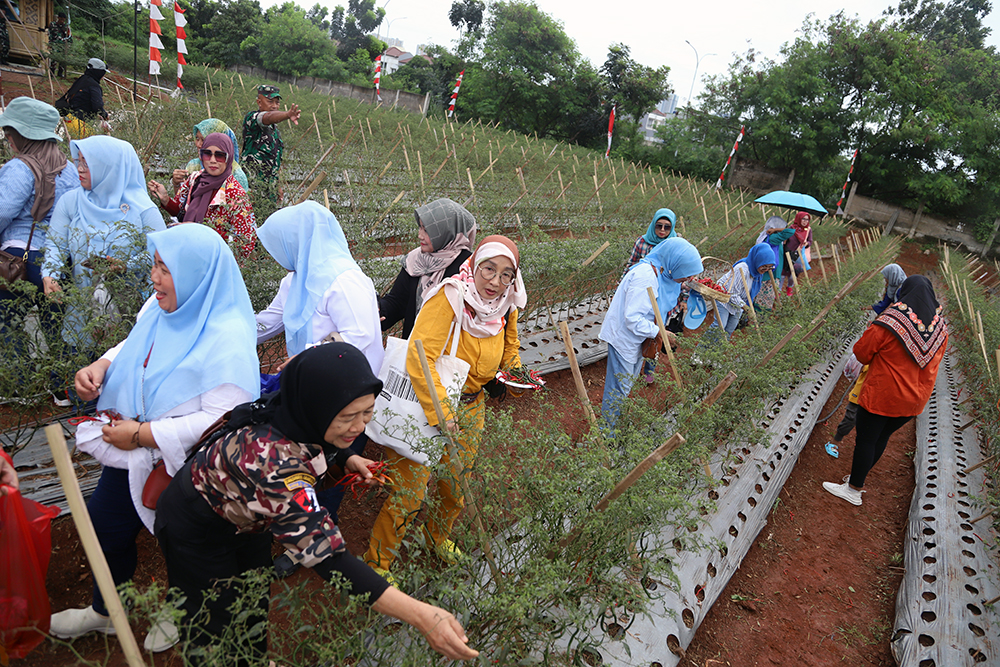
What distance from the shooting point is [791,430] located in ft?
14.9

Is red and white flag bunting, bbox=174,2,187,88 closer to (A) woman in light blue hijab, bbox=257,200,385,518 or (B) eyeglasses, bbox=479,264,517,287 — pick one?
(A) woman in light blue hijab, bbox=257,200,385,518

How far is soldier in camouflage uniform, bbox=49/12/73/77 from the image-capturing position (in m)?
14.0

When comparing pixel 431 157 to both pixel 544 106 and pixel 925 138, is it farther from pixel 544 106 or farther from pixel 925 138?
pixel 925 138

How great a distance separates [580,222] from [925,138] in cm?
1936

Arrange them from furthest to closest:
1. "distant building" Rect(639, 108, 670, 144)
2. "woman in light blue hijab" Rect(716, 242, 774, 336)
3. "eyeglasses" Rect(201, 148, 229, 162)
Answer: "distant building" Rect(639, 108, 670, 144) < "woman in light blue hijab" Rect(716, 242, 774, 336) < "eyeglasses" Rect(201, 148, 229, 162)

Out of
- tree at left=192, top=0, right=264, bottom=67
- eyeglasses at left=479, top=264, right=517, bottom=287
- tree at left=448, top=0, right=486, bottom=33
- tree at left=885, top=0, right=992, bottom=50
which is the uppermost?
tree at left=885, top=0, right=992, bottom=50

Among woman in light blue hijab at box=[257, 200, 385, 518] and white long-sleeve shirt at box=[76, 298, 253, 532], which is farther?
woman in light blue hijab at box=[257, 200, 385, 518]

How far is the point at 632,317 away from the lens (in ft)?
10.9

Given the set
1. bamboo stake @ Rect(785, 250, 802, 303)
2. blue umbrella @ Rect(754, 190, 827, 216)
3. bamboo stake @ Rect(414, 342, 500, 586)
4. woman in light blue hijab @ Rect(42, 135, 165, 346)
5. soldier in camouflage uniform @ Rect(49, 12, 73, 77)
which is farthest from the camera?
soldier in camouflage uniform @ Rect(49, 12, 73, 77)

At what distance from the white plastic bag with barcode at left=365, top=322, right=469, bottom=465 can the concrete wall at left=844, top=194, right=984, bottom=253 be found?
2573 centimetres

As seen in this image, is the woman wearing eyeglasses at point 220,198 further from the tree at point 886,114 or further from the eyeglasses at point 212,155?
the tree at point 886,114

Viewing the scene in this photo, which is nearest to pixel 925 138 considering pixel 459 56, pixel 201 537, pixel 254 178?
pixel 459 56

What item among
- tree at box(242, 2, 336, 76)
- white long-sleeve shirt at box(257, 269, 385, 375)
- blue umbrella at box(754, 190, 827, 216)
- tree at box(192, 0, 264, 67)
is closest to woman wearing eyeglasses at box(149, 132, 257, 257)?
white long-sleeve shirt at box(257, 269, 385, 375)

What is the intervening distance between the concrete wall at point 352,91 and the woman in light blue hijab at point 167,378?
19200 mm
